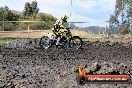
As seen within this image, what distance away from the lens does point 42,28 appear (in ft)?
154

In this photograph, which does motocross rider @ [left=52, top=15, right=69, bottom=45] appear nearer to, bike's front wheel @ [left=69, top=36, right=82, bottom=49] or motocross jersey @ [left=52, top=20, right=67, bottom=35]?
motocross jersey @ [left=52, top=20, right=67, bottom=35]

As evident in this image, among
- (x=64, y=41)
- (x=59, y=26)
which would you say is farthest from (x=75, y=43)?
(x=59, y=26)

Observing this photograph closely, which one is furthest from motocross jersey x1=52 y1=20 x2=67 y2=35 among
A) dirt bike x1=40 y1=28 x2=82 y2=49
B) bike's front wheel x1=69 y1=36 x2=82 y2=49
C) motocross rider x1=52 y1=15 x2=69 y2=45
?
bike's front wheel x1=69 y1=36 x2=82 y2=49

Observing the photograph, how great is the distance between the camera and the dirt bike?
2236 cm

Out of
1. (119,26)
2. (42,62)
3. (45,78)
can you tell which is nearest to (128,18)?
(119,26)

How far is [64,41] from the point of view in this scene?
2297 centimetres

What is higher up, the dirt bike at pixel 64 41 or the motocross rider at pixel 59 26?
the motocross rider at pixel 59 26

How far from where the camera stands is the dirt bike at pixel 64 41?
22359 millimetres

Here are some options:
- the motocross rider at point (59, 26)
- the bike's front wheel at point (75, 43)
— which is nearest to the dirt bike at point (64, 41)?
the bike's front wheel at point (75, 43)

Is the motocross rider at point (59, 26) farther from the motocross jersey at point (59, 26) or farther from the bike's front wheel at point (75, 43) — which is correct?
the bike's front wheel at point (75, 43)

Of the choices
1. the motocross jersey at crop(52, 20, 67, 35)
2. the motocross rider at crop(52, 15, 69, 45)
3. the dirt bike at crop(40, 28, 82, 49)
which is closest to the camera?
the motocross rider at crop(52, 15, 69, 45)

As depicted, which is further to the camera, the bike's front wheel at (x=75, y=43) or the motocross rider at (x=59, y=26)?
the bike's front wheel at (x=75, y=43)

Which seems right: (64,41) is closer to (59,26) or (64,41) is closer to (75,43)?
(75,43)

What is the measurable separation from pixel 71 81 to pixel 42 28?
36.9m
